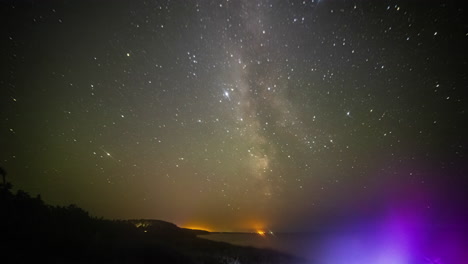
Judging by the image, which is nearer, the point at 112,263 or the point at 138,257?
the point at 112,263

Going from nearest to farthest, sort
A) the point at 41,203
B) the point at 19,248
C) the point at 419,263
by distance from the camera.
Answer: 1. the point at 19,248
2. the point at 41,203
3. the point at 419,263

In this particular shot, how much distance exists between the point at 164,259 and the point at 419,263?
125 feet

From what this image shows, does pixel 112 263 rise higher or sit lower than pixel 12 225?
lower

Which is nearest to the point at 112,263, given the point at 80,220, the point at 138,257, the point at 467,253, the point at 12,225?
the point at 138,257

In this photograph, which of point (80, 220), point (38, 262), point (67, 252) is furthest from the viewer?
point (80, 220)

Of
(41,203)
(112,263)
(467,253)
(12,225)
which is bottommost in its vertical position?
(112,263)

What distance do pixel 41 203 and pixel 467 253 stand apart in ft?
217

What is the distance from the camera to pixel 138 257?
13.8 m

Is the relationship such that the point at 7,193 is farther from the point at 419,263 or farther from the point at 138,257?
the point at 419,263

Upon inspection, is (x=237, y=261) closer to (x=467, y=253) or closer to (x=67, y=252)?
(x=67, y=252)

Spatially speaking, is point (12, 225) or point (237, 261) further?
point (237, 261)

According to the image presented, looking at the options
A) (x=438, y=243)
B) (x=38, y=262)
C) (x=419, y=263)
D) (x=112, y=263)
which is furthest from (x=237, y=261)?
(x=438, y=243)

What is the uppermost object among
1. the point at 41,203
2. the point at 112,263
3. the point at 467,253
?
the point at 467,253

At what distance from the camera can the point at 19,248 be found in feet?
32.8
